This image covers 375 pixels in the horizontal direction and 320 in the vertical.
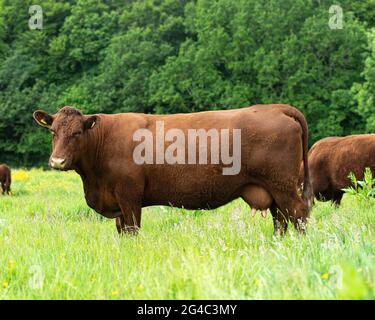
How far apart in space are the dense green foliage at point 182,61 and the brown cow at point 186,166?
2763 cm

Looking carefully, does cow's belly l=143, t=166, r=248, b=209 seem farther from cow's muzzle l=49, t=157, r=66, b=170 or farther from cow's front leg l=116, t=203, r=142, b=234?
cow's muzzle l=49, t=157, r=66, b=170

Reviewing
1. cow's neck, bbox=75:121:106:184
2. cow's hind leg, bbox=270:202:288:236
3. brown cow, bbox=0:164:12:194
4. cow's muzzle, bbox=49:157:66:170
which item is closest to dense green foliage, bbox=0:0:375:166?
brown cow, bbox=0:164:12:194

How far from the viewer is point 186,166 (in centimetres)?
618

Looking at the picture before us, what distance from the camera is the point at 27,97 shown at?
1647 inches

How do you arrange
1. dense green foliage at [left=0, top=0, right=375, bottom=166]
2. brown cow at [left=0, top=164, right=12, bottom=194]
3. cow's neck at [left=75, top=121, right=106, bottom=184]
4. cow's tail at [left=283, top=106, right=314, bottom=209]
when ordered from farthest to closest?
dense green foliage at [left=0, top=0, right=375, bottom=166] < brown cow at [left=0, top=164, right=12, bottom=194] < cow's neck at [left=75, top=121, right=106, bottom=184] < cow's tail at [left=283, top=106, right=314, bottom=209]

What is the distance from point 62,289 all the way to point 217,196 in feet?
9.72

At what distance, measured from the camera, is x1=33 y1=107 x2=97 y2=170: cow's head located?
6.00 metres

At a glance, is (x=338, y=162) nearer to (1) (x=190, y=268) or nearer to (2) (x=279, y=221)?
(2) (x=279, y=221)

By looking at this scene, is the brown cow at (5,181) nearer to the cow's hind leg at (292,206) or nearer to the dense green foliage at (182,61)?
the cow's hind leg at (292,206)

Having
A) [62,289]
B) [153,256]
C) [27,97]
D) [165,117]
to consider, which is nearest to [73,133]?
[165,117]

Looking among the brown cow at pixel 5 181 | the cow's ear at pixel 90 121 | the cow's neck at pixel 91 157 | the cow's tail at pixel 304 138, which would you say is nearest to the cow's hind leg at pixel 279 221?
the cow's tail at pixel 304 138

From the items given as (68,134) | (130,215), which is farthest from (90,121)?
(130,215)

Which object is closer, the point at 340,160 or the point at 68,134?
the point at 68,134

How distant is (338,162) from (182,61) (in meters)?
29.0
